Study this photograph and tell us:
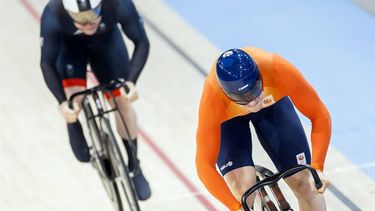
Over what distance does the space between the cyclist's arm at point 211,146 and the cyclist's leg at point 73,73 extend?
135 centimetres

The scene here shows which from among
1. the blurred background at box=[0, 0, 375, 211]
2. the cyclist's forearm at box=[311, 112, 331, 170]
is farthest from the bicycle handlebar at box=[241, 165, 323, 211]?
the blurred background at box=[0, 0, 375, 211]

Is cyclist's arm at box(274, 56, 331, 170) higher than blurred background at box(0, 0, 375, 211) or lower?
higher

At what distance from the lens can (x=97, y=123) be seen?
538 cm

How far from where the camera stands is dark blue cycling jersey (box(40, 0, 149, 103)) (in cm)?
499

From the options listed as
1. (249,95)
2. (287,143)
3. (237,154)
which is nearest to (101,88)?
(237,154)

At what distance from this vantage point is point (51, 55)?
16.3 ft

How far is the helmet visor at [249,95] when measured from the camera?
3748 mm

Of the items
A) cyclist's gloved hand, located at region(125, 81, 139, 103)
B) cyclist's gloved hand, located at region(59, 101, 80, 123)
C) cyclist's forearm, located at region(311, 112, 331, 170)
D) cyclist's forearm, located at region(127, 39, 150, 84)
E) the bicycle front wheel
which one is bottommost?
the bicycle front wheel

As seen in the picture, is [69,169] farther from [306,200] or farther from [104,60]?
[306,200]

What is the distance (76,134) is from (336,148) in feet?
5.62

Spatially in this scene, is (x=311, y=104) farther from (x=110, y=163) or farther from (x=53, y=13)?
(x=53, y=13)

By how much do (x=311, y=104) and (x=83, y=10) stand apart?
1.35m

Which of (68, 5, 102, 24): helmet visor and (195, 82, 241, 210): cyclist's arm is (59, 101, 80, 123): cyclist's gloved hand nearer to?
(68, 5, 102, 24): helmet visor

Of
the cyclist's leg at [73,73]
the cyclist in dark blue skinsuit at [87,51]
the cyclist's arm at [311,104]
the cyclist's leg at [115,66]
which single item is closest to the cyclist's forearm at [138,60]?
the cyclist in dark blue skinsuit at [87,51]
